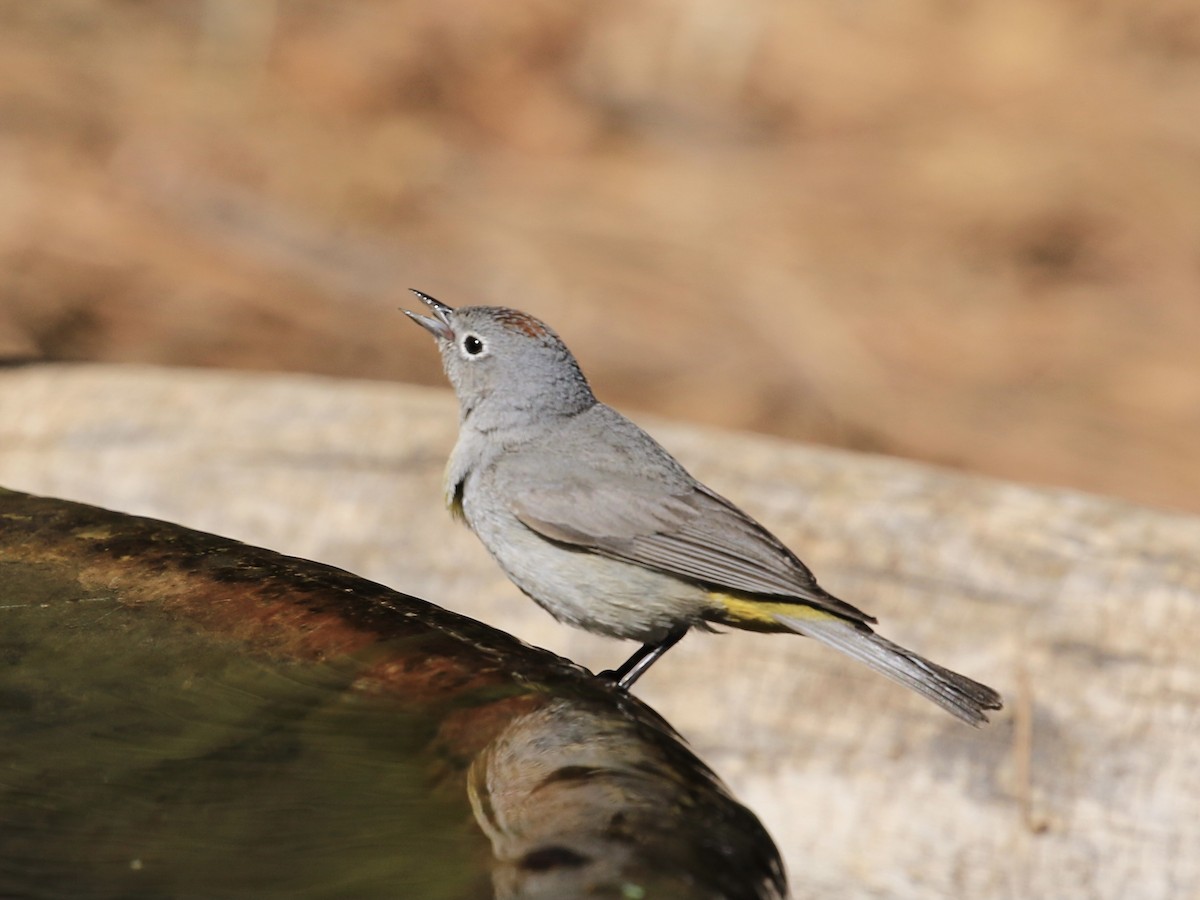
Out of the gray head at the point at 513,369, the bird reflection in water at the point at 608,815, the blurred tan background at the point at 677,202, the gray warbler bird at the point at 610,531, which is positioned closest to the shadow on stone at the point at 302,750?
the bird reflection in water at the point at 608,815

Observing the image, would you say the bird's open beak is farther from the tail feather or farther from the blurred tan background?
the blurred tan background

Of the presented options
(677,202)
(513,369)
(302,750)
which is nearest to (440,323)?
(513,369)

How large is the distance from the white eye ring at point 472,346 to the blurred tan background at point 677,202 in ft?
13.0

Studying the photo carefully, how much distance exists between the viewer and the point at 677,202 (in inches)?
407

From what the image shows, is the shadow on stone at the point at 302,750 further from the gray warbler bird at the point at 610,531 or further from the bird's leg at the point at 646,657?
the bird's leg at the point at 646,657

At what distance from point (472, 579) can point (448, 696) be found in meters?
2.46

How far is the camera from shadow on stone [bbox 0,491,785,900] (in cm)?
207

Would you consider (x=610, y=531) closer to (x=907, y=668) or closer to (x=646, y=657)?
(x=646, y=657)

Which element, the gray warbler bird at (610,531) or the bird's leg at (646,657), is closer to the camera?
the gray warbler bird at (610,531)

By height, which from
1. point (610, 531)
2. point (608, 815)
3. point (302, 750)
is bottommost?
point (302, 750)

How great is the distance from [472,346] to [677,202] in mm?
6457

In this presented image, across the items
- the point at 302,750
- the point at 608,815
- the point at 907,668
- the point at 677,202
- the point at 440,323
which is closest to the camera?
the point at 608,815

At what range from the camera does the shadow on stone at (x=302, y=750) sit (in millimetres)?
2072

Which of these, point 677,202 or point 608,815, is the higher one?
point 677,202
